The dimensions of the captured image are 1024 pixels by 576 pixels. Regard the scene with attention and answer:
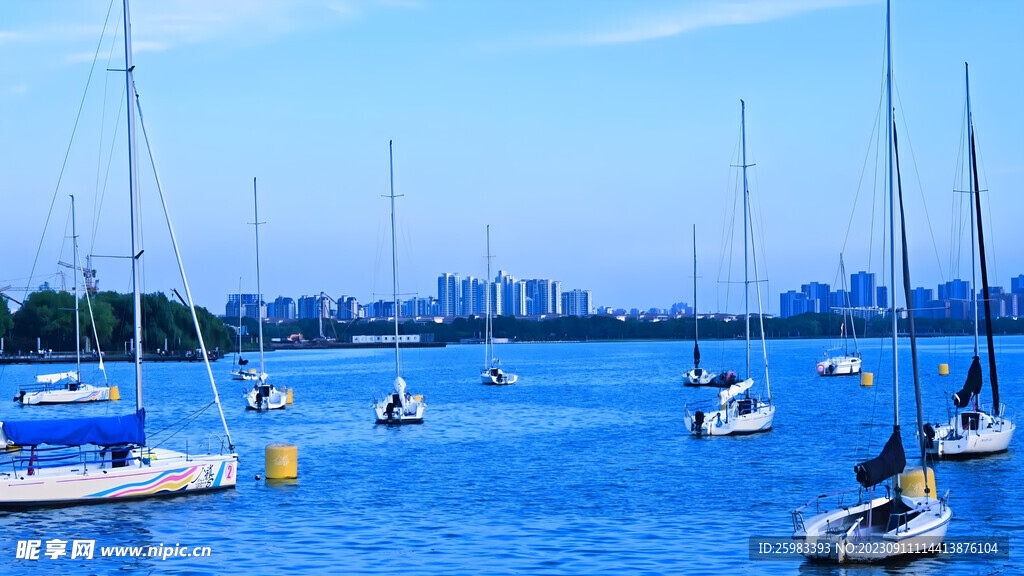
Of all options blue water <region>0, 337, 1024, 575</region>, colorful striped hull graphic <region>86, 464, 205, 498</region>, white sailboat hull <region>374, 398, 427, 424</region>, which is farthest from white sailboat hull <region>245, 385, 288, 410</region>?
colorful striped hull graphic <region>86, 464, 205, 498</region>

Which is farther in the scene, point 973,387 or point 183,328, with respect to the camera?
point 183,328

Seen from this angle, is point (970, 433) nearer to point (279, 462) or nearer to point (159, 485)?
point (279, 462)

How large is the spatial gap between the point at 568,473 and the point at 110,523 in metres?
16.7

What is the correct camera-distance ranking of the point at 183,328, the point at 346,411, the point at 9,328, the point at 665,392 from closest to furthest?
the point at 346,411
the point at 665,392
the point at 9,328
the point at 183,328

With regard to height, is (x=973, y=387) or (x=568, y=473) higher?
(x=973, y=387)

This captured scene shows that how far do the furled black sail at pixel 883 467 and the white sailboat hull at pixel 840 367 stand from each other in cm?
9316

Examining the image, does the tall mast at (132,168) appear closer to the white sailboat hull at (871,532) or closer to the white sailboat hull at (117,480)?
the white sailboat hull at (117,480)

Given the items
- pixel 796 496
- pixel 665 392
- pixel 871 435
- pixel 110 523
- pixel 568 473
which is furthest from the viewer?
pixel 665 392

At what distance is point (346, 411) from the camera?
239ft

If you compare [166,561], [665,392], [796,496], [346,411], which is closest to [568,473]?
[796,496]

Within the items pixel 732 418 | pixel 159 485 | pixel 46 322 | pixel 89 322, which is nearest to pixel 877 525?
pixel 159 485

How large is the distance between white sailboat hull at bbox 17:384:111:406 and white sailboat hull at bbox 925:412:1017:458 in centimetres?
6047

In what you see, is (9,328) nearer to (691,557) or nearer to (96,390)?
(96,390)

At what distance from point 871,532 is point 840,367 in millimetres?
94832
